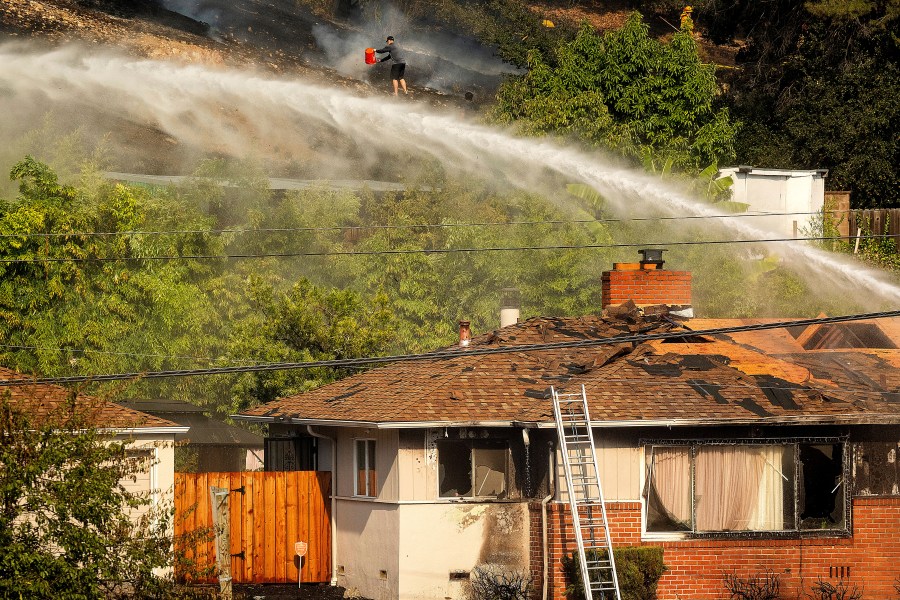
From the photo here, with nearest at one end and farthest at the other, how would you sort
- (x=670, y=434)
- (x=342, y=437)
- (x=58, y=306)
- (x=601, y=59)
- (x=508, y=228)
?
(x=670, y=434) → (x=342, y=437) → (x=58, y=306) → (x=508, y=228) → (x=601, y=59)

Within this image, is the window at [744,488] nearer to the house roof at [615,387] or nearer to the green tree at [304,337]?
the house roof at [615,387]

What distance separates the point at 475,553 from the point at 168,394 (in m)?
18.6

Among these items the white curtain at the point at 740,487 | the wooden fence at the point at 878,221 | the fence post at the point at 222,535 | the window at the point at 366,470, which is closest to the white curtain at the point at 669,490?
the white curtain at the point at 740,487

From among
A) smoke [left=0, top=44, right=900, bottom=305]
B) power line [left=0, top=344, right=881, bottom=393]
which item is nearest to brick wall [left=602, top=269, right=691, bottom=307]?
power line [left=0, top=344, right=881, bottom=393]

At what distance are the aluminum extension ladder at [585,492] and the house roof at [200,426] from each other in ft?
45.8

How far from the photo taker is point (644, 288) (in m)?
27.7

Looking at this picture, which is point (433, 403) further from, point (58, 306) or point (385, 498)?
point (58, 306)

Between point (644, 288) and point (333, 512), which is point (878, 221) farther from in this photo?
point (333, 512)

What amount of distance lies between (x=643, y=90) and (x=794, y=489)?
3075 cm

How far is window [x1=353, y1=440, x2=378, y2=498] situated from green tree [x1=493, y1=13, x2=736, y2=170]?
87.9 ft

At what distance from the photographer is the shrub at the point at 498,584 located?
2183 centimetres

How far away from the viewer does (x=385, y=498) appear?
2345 centimetres

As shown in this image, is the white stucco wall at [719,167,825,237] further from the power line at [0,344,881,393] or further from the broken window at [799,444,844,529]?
the broken window at [799,444,844,529]

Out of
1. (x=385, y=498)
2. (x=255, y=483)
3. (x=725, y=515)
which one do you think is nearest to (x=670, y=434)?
(x=725, y=515)
